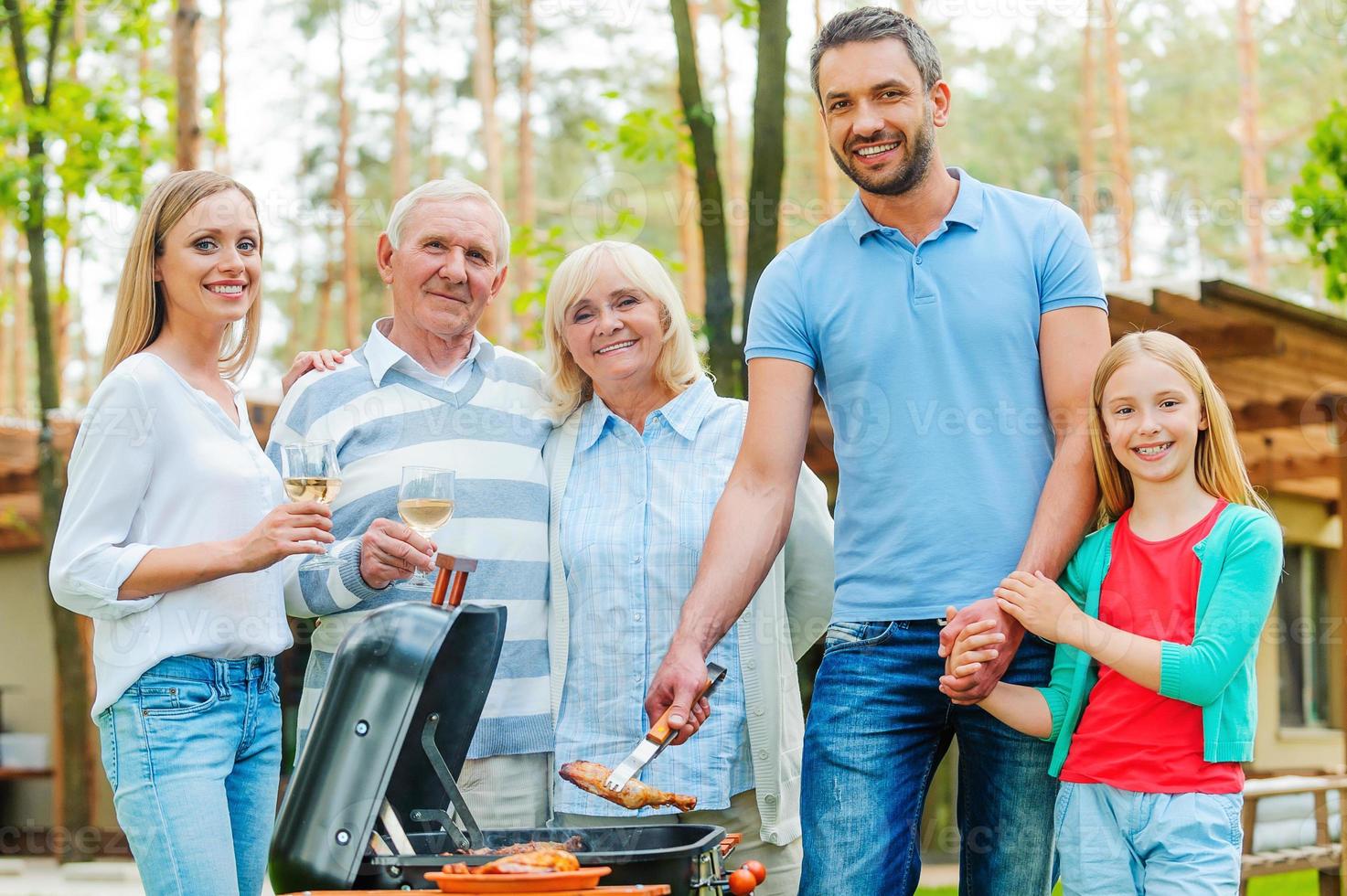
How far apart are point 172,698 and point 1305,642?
13.9m

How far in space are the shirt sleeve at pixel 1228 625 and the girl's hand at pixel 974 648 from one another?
30 centimetres


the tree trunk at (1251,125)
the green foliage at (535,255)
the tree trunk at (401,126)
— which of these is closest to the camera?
the green foliage at (535,255)

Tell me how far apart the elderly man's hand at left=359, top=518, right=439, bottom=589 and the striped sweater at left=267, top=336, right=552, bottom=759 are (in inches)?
4.8

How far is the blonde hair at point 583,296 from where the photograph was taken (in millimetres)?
3348

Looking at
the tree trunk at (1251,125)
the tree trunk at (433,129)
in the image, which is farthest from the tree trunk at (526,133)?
the tree trunk at (1251,125)

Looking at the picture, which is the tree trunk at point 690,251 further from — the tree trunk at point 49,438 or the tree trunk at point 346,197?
the tree trunk at point 49,438

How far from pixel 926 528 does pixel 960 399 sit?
0.25m

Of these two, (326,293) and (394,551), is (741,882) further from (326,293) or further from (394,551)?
(326,293)

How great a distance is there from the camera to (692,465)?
3326 millimetres

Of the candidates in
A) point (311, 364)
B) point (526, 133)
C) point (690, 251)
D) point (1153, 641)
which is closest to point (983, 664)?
point (1153, 641)

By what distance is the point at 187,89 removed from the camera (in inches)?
343

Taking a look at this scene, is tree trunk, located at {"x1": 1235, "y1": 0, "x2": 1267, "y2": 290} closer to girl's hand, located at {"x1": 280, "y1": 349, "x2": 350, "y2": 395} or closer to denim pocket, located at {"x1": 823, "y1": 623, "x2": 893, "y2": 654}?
girl's hand, located at {"x1": 280, "y1": 349, "x2": 350, "y2": 395}

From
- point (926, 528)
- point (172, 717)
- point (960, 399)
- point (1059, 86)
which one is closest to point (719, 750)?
point (926, 528)

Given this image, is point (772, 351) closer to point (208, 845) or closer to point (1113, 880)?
point (1113, 880)
